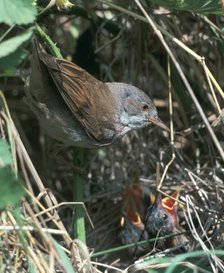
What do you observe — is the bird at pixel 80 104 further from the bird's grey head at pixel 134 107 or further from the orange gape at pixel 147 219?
the orange gape at pixel 147 219

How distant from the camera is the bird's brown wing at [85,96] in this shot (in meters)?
3.06

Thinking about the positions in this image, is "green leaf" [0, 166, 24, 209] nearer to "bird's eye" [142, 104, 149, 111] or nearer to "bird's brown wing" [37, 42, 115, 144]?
"bird's brown wing" [37, 42, 115, 144]

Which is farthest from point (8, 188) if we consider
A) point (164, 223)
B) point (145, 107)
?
point (145, 107)

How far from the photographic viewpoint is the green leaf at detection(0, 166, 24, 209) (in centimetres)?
179

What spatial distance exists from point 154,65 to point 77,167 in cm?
92

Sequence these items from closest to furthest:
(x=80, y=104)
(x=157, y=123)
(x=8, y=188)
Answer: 1. (x=8, y=188)
2. (x=80, y=104)
3. (x=157, y=123)

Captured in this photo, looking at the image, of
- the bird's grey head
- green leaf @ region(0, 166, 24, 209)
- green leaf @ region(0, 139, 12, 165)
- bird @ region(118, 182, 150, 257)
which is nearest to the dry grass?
bird @ region(118, 182, 150, 257)

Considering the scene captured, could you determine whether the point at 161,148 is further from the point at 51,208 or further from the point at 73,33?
the point at 51,208

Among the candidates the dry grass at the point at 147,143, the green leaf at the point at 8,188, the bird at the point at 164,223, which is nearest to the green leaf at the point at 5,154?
the green leaf at the point at 8,188

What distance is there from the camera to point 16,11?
6.79 ft

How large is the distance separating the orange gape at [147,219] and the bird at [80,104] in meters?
0.43

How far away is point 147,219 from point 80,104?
0.74 meters

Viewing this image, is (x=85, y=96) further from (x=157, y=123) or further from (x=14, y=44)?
(x=14, y=44)

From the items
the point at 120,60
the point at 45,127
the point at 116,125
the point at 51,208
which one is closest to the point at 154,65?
the point at 120,60
